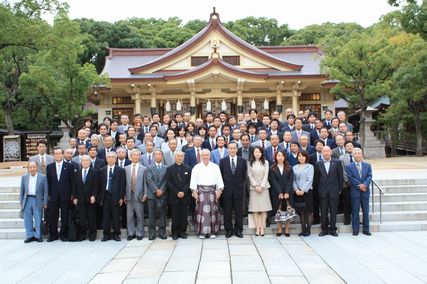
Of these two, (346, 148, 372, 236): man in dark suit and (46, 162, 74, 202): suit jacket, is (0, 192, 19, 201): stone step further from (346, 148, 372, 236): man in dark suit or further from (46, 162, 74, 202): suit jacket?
(346, 148, 372, 236): man in dark suit

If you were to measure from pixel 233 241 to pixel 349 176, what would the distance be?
2.50m

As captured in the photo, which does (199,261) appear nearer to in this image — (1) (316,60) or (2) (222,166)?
(2) (222,166)

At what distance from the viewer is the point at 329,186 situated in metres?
7.56

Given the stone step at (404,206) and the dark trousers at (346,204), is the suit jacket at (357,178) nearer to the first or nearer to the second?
the dark trousers at (346,204)

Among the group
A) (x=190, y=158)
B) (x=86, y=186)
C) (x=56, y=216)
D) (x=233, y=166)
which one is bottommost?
(x=56, y=216)

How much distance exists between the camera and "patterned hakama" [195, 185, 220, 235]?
748 centimetres

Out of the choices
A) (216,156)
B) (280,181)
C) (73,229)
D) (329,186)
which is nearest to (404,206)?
(329,186)

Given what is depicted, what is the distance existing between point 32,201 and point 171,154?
9.12 feet

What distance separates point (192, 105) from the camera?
2175cm

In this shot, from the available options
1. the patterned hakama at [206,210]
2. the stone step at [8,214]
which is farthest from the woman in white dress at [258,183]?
the stone step at [8,214]

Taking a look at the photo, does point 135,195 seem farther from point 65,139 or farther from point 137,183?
point 65,139

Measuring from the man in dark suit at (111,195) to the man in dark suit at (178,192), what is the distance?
2.90 ft

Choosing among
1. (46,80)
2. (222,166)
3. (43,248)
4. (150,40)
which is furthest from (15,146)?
(150,40)

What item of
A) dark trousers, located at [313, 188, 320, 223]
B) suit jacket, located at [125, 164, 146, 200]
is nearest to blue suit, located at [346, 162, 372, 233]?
dark trousers, located at [313, 188, 320, 223]
